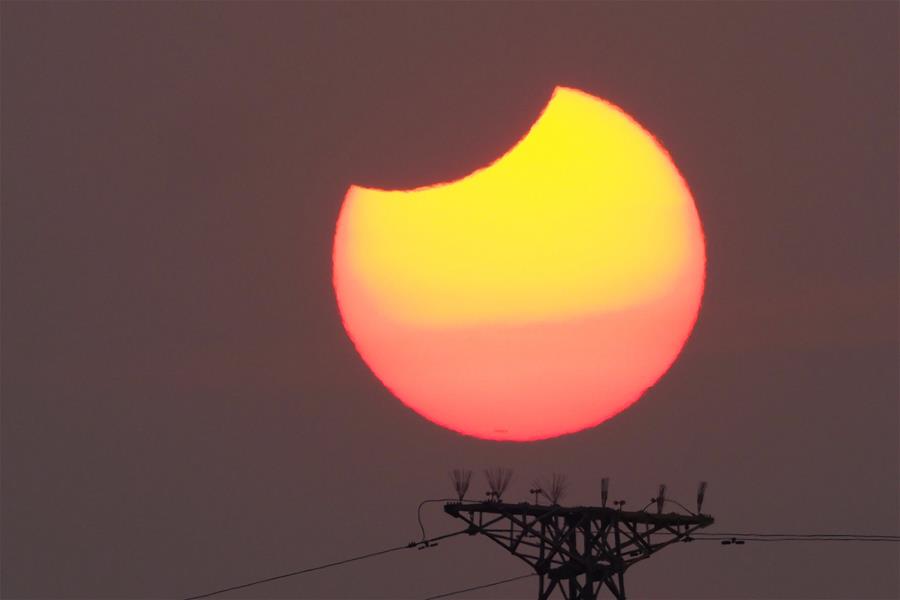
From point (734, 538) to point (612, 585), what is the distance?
6.90 metres

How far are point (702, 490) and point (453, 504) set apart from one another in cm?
964

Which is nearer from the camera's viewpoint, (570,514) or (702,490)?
(570,514)

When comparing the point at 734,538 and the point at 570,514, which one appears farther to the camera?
the point at 734,538

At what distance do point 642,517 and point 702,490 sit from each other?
4.70 metres

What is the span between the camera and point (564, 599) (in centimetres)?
8069

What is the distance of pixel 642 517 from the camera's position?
271ft

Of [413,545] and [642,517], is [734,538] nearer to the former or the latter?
[642,517]

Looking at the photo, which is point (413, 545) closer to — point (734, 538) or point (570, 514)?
point (570, 514)

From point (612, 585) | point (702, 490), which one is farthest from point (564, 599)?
point (702, 490)

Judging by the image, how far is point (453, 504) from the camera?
81.8 meters

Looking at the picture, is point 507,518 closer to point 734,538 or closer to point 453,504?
point 453,504

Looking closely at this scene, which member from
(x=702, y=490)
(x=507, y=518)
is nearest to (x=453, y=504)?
(x=507, y=518)

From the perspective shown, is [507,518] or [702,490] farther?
[702,490]

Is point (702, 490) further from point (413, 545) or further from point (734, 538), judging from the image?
point (413, 545)
